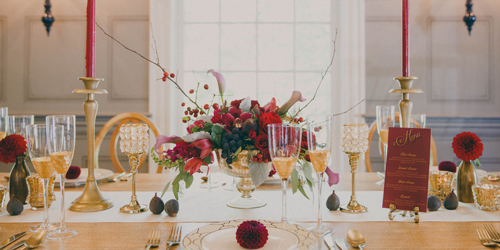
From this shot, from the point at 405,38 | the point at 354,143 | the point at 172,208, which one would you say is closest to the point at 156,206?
the point at 172,208

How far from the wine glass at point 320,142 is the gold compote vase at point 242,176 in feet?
0.62

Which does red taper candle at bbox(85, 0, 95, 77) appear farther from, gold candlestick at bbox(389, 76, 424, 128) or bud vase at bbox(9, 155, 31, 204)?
gold candlestick at bbox(389, 76, 424, 128)

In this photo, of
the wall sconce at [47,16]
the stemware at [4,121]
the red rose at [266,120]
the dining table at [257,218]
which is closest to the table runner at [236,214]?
the dining table at [257,218]

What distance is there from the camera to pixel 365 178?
4.94ft

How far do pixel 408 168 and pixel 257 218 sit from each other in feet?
1.30

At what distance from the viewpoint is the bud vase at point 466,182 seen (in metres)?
1.11

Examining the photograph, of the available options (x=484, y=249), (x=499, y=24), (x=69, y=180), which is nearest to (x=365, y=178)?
(x=484, y=249)

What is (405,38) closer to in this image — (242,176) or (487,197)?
(487,197)

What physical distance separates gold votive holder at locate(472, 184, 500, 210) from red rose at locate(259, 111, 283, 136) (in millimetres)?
581

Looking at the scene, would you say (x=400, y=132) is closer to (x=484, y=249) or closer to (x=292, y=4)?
(x=484, y=249)

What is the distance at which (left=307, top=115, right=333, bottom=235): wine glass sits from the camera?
846mm

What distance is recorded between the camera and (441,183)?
1101mm

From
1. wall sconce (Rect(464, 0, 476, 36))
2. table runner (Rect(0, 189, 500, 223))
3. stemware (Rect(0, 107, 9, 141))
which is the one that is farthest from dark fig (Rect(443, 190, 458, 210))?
wall sconce (Rect(464, 0, 476, 36))

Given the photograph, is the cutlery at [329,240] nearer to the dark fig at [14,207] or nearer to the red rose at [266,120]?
the red rose at [266,120]
